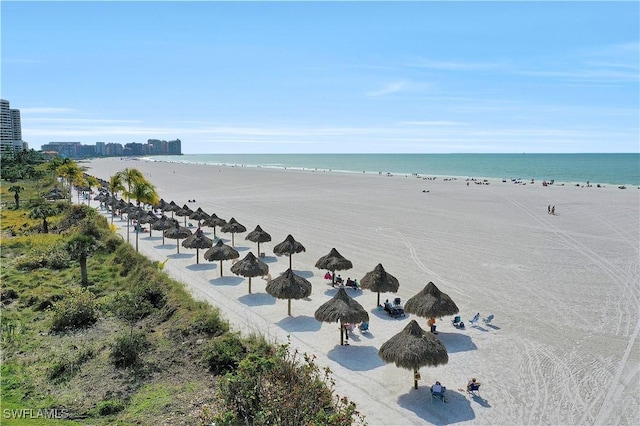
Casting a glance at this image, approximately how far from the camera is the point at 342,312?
44.8 feet

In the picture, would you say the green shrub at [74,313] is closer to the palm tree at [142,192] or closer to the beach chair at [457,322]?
the palm tree at [142,192]

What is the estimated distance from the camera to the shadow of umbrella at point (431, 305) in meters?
14.5

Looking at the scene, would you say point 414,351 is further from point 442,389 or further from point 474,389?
point 474,389

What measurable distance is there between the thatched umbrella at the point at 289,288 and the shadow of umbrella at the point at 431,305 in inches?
141

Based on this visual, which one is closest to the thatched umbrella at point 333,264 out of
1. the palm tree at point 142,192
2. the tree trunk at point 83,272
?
the tree trunk at point 83,272

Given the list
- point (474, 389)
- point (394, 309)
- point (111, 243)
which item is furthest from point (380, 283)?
point (111, 243)

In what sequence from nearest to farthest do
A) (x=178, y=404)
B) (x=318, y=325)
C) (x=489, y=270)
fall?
(x=178, y=404) → (x=318, y=325) → (x=489, y=270)

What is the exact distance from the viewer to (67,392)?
11.5 meters

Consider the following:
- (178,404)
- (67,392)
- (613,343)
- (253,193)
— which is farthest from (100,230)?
(253,193)

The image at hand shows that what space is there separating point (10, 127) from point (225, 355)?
167594 millimetres

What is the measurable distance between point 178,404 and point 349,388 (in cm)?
417

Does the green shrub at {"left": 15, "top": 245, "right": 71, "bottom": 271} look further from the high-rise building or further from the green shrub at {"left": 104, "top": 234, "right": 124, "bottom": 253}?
the high-rise building

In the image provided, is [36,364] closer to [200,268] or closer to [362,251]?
[200,268]

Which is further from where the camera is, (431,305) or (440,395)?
(431,305)
